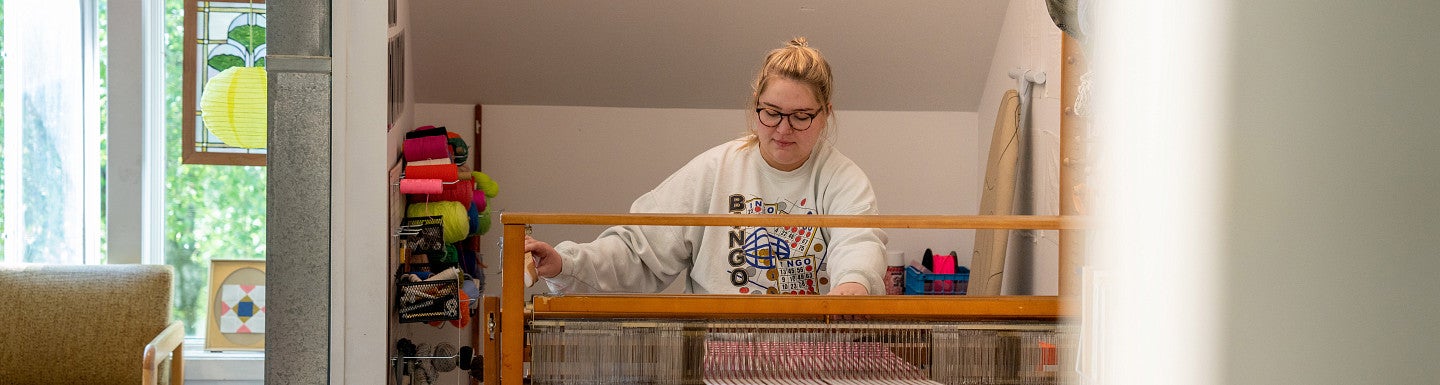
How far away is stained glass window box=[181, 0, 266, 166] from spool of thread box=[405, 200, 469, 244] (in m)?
1.30

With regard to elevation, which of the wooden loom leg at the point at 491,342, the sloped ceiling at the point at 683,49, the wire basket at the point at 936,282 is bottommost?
the wire basket at the point at 936,282

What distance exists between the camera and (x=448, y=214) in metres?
3.02

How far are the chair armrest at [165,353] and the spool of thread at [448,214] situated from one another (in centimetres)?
84

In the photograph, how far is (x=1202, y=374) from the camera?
0.86 feet

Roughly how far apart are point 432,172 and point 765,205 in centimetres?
98

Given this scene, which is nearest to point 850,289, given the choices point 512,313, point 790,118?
point 790,118

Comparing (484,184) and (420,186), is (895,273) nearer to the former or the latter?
(484,184)

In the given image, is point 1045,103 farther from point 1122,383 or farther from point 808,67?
point 1122,383

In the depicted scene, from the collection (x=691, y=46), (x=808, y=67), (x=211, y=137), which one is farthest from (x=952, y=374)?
(x=211, y=137)

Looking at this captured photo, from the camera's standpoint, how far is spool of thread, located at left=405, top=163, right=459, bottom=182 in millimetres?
3020

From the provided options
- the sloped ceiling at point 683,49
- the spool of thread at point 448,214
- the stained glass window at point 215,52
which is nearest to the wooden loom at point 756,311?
the spool of thread at point 448,214

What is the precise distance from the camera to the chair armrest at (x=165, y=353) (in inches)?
125

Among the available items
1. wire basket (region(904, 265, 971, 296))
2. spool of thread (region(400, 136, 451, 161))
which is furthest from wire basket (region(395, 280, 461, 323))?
wire basket (region(904, 265, 971, 296))

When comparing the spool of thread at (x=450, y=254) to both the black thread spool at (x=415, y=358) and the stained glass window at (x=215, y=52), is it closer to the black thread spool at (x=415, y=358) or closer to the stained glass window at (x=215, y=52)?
the black thread spool at (x=415, y=358)
